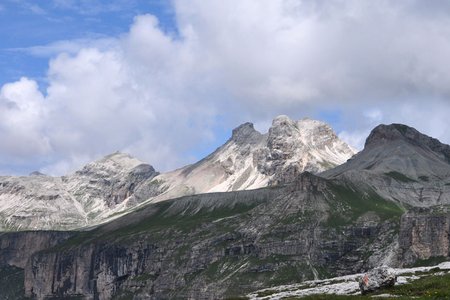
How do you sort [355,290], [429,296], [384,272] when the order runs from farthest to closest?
1. [355,290]
2. [384,272]
3. [429,296]

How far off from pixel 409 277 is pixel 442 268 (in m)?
10.5

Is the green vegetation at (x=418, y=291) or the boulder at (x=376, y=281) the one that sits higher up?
the boulder at (x=376, y=281)

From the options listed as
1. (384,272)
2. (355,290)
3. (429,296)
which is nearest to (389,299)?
(429,296)

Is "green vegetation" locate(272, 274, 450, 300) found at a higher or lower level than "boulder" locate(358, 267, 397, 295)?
lower

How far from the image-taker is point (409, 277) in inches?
3954

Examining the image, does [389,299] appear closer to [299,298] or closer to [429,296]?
[429,296]

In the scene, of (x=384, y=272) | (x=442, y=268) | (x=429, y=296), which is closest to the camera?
(x=429, y=296)

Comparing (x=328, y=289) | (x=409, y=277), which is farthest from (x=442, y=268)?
(x=328, y=289)

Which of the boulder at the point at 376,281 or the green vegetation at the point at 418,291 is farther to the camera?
the boulder at the point at 376,281

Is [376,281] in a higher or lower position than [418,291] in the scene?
higher

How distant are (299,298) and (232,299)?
22.1m

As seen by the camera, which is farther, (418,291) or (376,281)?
(376,281)

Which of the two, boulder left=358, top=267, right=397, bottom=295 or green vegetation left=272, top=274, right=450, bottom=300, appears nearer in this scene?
green vegetation left=272, top=274, right=450, bottom=300

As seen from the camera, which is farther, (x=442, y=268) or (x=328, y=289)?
(x=442, y=268)
